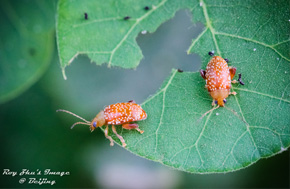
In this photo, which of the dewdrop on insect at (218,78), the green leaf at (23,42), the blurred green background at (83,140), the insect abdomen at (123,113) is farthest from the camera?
the blurred green background at (83,140)

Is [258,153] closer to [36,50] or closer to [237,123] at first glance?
[237,123]

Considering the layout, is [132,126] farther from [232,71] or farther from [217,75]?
[232,71]

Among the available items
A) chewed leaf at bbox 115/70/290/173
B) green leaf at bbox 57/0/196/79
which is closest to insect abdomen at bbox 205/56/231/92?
chewed leaf at bbox 115/70/290/173

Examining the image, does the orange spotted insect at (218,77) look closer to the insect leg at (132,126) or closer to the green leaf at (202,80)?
the green leaf at (202,80)

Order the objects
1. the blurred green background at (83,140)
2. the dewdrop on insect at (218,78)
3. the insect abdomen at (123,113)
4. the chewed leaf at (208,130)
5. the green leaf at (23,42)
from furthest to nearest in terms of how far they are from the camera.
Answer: the blurred green background at (83,140)
the green leaf at (23,42)
the insect abdomen at (123,113)
the dewdrop on insect at (218,78)
the chewed leaf at (208,130)

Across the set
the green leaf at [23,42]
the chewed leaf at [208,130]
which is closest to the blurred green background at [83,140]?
the green leaf at [23,42]
